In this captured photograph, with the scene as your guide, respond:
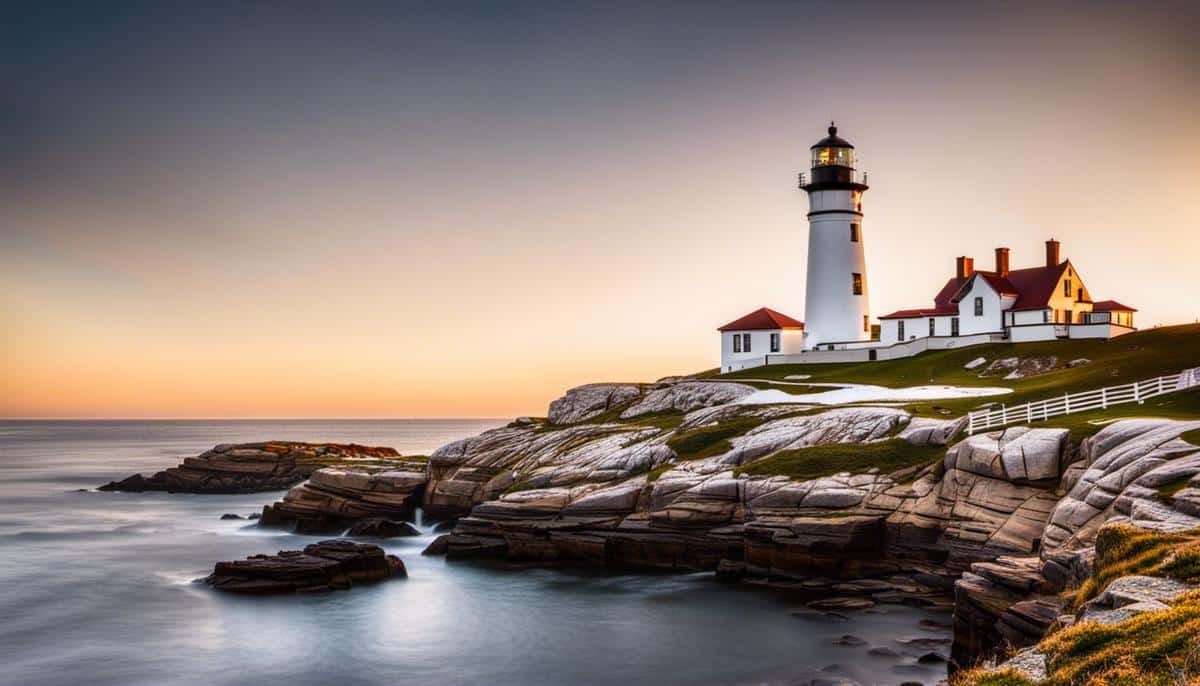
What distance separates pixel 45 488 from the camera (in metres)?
84.8

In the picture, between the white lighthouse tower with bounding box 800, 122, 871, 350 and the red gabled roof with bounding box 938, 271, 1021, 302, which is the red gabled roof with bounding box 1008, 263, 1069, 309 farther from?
the white lighthouse tower with bounding box 800, 122, 871, 350

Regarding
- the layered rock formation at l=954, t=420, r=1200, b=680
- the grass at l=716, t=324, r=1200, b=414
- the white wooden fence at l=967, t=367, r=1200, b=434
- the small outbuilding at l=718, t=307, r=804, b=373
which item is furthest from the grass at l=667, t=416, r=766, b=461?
the small outbuilding at l=718, t=307, r=804, b=373

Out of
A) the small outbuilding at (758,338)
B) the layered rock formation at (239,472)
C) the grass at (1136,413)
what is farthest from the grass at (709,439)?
the layered rock formation at (239,472)

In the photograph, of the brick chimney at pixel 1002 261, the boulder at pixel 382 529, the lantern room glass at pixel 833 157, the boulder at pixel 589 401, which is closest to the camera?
the boulder at pixel 382 529

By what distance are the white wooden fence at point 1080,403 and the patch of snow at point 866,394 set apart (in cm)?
1135

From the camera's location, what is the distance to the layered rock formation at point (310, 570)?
1353 inches

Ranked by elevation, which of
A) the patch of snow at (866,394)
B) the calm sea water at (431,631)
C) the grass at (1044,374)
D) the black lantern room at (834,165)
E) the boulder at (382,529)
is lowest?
the calm sea water at (431,631)

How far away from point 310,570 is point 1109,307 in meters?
62.5

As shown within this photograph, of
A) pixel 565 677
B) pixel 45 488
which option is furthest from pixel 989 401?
pixel 45 488

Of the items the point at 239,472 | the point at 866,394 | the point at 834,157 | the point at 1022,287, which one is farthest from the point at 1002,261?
the point at 239,472

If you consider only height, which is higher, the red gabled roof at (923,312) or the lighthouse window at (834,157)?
the lighthouse window at (834,157)

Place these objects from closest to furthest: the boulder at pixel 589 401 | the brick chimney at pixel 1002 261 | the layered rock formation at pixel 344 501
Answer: the layered rock formation at pixel 344 501 < the boulder at pixel 589 401 < the brick chimney at pixel 1002 261

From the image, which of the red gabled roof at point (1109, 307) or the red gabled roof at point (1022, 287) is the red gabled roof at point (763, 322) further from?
the red gabled roof at point (1109, 307)

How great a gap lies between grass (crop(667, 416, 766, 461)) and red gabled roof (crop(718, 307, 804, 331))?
77.9 feet
